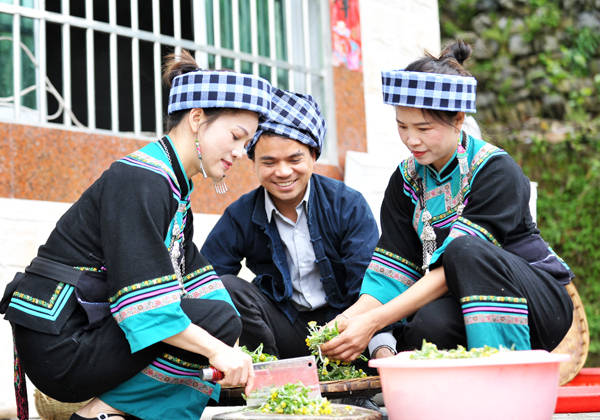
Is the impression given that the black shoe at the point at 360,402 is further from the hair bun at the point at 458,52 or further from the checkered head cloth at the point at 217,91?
the hair bun at the point at 458,52

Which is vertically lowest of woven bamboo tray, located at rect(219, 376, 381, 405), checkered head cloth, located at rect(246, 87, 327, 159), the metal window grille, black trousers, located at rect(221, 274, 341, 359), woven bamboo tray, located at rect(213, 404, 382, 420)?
woven bamboo tray, located at rect(219, 376, 381, 405)

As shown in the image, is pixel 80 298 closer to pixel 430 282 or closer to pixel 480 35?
pixel 430 282

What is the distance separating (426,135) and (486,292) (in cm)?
68

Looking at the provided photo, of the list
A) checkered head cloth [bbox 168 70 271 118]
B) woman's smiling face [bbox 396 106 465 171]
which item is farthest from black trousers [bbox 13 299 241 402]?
woman's smiling face [bbox 396 106 465 171]

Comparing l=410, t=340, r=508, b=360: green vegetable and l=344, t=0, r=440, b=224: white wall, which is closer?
l=410, t=340, r=508, b=360: green vegetable

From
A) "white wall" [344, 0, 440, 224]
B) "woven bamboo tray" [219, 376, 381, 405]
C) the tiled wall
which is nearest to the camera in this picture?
"woven bamboo tray" [219, 376, 381, 405]

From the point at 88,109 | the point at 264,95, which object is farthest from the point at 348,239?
the point at 88,109

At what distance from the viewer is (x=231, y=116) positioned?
2.76 meters

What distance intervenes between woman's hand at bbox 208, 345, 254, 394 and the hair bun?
4.91 feet

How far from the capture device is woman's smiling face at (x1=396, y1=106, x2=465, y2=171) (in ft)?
9.75

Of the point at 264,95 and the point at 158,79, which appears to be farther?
the point at 158,79

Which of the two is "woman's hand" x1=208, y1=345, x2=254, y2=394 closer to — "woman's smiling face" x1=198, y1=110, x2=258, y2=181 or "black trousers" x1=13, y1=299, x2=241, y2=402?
"black trousers" x1=13, y1=299, x2=241, y2=402

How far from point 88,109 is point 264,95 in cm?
199

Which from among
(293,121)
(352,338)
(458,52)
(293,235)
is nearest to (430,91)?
(458,52)
